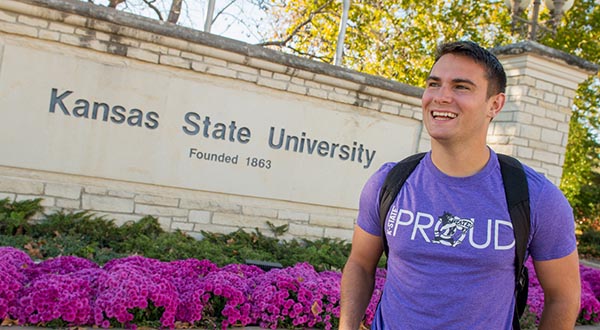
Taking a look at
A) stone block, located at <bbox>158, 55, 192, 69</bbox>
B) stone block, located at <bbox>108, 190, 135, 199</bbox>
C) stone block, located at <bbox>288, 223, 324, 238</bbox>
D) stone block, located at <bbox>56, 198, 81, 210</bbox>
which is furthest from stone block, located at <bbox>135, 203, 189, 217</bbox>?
stone block, located at <bbox>158, 55, 192, 69</bbox>

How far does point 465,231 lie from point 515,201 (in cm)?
19

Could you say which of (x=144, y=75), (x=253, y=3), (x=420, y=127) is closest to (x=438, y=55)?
(x=144, y=75)

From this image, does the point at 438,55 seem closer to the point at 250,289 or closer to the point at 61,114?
the point at 250,289

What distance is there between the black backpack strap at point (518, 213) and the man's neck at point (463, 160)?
8 cm

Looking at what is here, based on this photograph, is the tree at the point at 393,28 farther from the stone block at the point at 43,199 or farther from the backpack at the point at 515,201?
the backpack at the point at 515,201

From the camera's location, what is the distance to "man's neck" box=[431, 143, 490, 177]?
2.00m

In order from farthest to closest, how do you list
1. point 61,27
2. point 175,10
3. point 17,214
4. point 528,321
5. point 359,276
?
point 175,10, point 61,27, point 17,214, point 528,321, point 359,276

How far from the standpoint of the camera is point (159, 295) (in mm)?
3910

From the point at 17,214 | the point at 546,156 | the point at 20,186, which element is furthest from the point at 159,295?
the point at 546,156

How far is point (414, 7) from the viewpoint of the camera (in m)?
18.8

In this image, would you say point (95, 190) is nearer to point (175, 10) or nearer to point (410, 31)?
point (175, 10)

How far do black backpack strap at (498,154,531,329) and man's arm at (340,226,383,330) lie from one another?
525 mm

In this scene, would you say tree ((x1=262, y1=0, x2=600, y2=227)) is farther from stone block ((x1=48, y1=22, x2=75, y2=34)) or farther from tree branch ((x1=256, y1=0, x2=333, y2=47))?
stone block ((x1=48, y1=22, x2=75, y2=34))

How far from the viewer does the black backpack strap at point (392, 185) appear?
2.08 m
